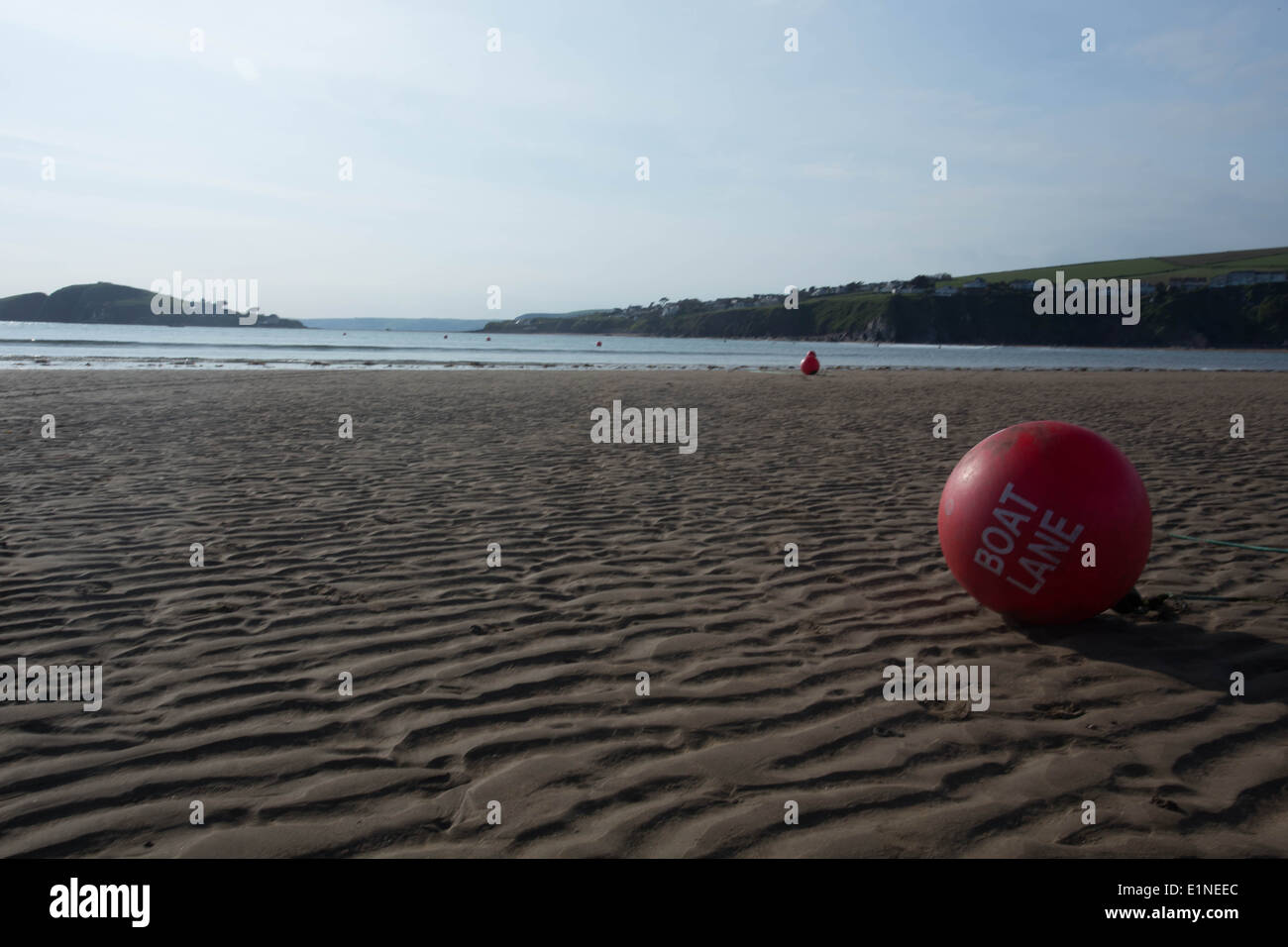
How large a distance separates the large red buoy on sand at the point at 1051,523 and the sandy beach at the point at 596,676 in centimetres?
29

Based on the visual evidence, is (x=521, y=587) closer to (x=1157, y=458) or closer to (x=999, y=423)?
(x=1157, y=458)

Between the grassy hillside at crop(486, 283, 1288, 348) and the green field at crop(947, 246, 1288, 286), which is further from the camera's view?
the green field at crop(947, 246, 1288, 286)

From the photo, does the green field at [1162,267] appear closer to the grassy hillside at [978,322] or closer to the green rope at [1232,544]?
the grassy hillside at [978,322]

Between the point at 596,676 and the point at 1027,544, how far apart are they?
7.78 ft

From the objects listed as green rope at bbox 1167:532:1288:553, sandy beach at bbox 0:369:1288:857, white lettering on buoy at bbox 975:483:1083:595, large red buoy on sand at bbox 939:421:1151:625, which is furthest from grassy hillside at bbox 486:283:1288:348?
white lettering on buoy at bbox 975:483:1083:595

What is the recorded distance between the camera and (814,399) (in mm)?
19641

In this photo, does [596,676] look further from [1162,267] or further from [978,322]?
[1162,267]

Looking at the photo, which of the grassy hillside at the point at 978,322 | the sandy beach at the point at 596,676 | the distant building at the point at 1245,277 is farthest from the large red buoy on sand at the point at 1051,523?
the distant building at the point at 1245,277

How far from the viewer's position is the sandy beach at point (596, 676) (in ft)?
9.54

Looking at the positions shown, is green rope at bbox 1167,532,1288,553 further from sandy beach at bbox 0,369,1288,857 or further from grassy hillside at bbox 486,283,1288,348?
grassy hillside at bbox 486,283,1288,348

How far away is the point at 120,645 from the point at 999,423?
13995mm

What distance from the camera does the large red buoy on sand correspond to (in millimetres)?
4223

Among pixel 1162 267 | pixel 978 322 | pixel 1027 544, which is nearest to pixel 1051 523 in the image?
pixel 1027 544

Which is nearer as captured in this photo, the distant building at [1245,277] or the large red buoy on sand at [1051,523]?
the large red buoy on sand at [1051,523]
